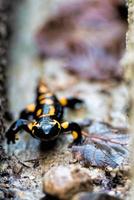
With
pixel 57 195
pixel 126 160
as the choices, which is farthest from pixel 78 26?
pixel 57 195

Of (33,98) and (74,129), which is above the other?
(74,129)

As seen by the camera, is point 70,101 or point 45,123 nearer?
point 45,123

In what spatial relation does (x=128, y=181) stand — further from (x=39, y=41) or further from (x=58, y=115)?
(x=39, y=41)

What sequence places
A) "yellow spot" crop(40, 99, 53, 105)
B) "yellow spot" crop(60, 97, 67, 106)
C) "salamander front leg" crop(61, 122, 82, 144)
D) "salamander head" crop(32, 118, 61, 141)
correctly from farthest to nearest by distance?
1. "yellow spot" crop(60, 97, 67, 106)
2. "yellow spot" crop(40, 99, 53, 105)
3. "salamander front leg" crop(61, 122, 82, 144)
4. "salamander head" crop(32, 118, 61, 141)

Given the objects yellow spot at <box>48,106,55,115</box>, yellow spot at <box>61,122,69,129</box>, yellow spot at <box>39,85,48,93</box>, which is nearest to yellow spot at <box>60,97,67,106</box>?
yellow spot at <box>39,85,48,93</box>

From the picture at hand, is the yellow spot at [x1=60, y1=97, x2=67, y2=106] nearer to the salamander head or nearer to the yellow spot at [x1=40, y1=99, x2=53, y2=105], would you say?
the yellow spot at [x1=40, y1=99, x2=53, y2=105]

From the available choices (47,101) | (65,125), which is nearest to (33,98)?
(47,101)

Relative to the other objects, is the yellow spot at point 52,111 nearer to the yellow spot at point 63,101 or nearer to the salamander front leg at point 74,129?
the salamander front leg at point 74,129

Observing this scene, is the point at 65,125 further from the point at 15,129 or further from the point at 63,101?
the point at 63,101
